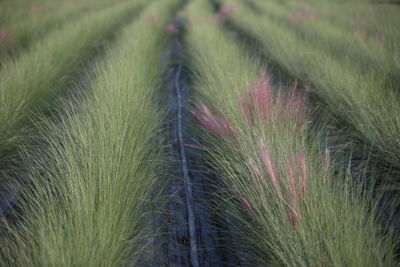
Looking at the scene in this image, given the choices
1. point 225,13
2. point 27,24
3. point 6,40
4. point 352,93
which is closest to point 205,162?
point 352,93

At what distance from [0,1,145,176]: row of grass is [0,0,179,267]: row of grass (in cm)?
35

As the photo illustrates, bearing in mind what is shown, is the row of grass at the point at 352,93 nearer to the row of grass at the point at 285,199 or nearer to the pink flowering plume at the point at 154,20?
the row of grass at the point at 285,199

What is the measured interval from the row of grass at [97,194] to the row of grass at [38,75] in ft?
1.14

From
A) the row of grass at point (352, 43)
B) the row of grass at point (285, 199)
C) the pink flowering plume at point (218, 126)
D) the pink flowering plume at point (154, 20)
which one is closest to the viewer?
the row of grass at point (285, 199)

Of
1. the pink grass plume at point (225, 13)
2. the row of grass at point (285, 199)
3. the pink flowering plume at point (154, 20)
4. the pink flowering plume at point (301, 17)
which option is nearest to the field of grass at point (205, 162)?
the row of grass at point (285, 199)

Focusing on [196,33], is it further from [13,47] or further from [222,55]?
[13,47]

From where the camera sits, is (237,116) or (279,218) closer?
(279,218)

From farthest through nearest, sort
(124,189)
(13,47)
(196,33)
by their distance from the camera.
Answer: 1. (196,33)
2. (13,47)
3. (124,189)

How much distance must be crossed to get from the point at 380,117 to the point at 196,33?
2020 millimetres

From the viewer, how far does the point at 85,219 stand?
94 centimetres

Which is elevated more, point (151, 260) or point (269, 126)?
point (269, 126)

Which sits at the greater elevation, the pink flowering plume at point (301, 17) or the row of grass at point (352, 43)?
the pink flowering plume at point (301, 17)

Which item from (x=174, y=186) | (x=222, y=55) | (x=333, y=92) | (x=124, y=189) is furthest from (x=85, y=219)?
(x=222, y=55)

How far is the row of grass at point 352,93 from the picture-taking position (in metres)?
1.39
